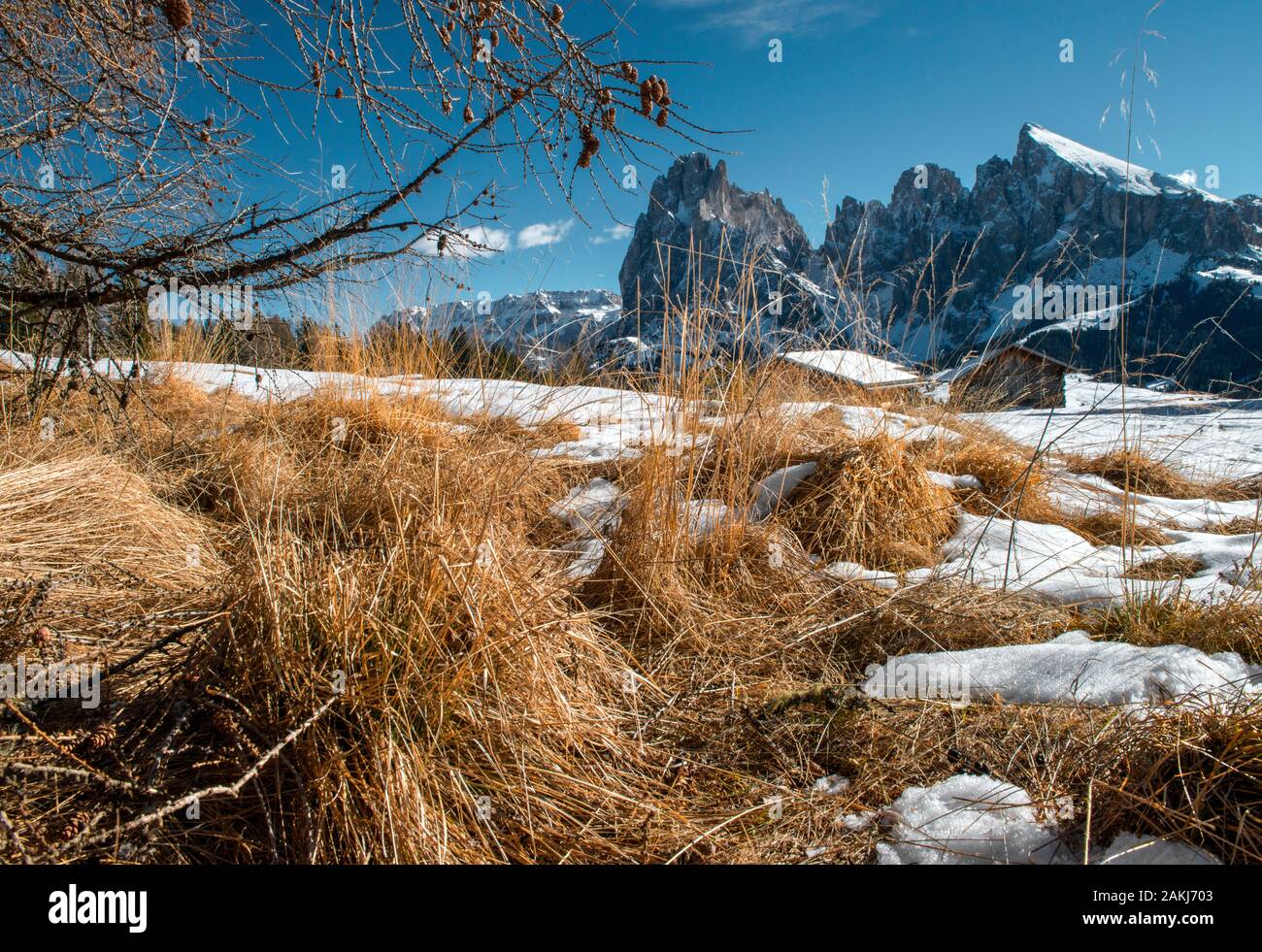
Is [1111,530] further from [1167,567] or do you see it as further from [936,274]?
[936,274]

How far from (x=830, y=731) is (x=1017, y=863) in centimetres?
45

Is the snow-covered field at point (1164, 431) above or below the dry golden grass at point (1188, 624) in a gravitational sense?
above

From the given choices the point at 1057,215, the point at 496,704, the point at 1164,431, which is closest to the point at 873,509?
the point at 496,704

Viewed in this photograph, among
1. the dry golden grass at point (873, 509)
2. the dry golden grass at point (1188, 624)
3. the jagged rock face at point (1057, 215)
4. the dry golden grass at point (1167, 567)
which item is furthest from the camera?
the jagged rock face at point (1057, 215)

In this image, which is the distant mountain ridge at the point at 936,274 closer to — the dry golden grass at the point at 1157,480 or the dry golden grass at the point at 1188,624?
the dry golden grass at the point at 1157,480

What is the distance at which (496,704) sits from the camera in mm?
1213

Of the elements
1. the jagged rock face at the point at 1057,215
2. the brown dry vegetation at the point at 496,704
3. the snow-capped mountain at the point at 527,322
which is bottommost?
the brown dry vegetation at the point at 496,704

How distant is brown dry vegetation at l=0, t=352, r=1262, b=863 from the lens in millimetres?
1003

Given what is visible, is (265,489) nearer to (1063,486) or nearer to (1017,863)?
(1017,863)

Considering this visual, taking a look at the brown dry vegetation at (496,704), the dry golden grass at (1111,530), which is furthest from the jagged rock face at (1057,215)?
the brown dry vegetation at (496,704)

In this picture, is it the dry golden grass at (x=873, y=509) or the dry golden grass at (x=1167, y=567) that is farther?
the dry golden grass at (x=873, y=509)

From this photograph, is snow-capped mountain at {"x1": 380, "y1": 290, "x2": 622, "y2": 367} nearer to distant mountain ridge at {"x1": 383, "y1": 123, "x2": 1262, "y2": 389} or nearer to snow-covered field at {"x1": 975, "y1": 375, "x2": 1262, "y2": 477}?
distant mountain ridge at {"x1": 383, "y1": 123, "x2": 1262, "y2": 389}

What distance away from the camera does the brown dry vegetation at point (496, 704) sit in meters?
1.00

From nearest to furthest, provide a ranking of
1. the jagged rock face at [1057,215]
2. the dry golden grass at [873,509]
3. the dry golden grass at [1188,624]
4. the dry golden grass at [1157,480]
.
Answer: the dry golden grass at [1188,624], the dry golden grass at [873,509], the dry golden grass at [1157,480], the jagged rock face at [1057,215]
